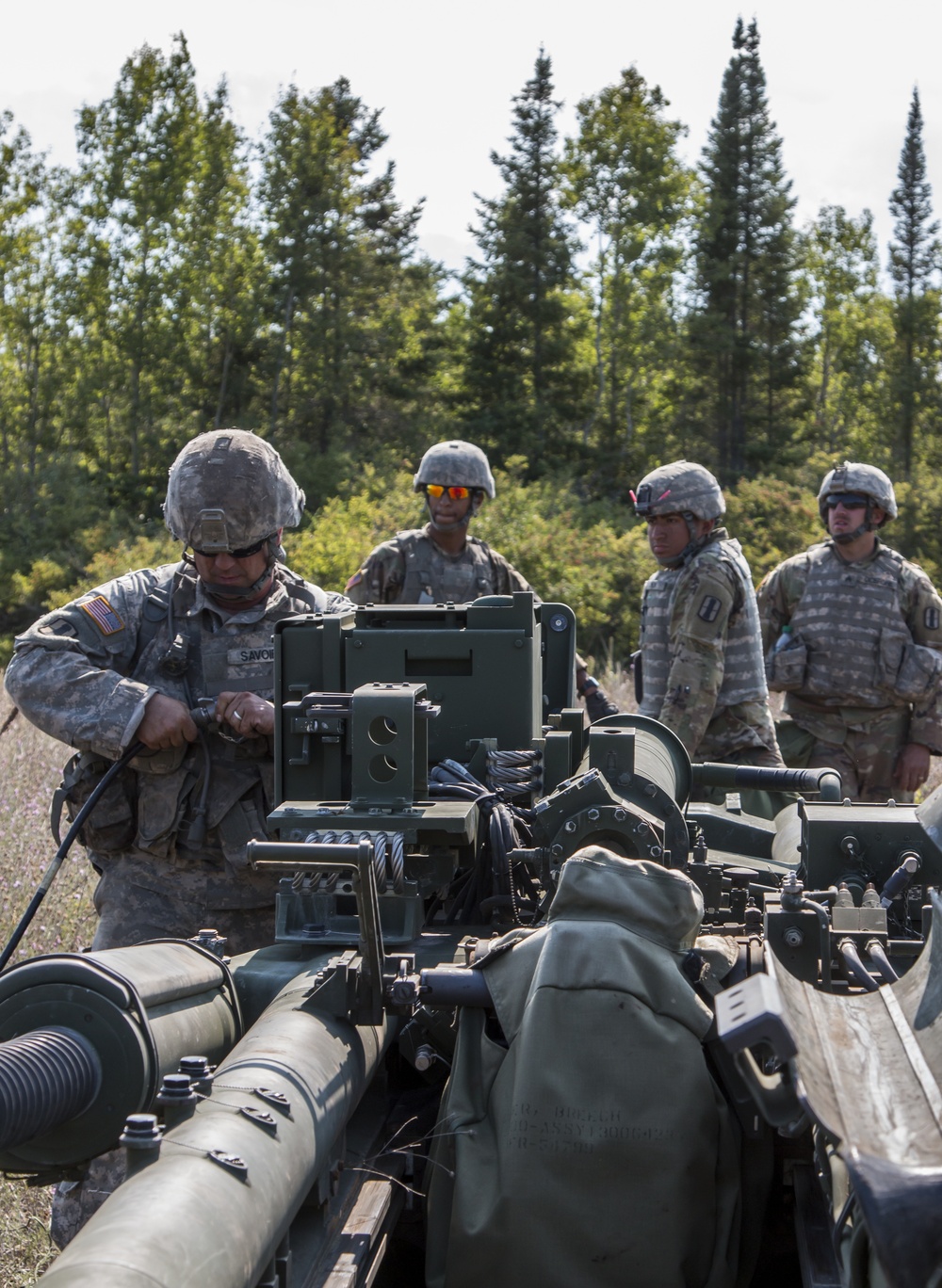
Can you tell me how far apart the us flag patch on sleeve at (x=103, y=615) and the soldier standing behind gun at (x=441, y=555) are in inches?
125

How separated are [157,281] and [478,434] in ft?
30.0

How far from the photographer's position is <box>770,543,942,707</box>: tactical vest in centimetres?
742

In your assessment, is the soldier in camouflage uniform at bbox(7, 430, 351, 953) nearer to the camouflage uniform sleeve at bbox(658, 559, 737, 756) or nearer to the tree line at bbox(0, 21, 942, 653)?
the camouflage uniform sleeve at bbox(658, 559, 737, 756)

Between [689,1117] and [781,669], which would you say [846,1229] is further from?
[781,669]

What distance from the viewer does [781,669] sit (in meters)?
7.64

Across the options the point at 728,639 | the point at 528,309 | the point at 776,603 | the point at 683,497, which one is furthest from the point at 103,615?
the point at 528,309

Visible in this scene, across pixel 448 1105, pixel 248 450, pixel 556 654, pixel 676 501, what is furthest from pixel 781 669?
pixel 448 1105

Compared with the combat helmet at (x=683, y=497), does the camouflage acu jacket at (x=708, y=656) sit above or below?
below

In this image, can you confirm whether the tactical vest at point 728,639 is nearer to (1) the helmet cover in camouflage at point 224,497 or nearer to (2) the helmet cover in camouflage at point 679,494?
(2) the helmet cover in camouflage at point 679,494

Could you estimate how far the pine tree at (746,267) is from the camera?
135ft

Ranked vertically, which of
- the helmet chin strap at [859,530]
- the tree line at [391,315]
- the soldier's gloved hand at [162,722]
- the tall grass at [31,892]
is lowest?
the tall grass at [31,892]

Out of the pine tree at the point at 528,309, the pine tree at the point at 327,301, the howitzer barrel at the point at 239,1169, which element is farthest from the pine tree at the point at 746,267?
the howitzer barrel at the point at 239,1169

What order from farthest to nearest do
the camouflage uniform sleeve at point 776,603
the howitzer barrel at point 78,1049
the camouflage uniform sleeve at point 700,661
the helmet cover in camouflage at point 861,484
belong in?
the camouflage uniform sleeve at point 776,603, the helmet cover in camouflage at point 861,484, the camouflage uniform sleeve at point 700,661, the howitzer barrel at point 78,1049

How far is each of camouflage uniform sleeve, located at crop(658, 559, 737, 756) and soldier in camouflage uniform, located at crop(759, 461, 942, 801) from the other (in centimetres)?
→ 140
